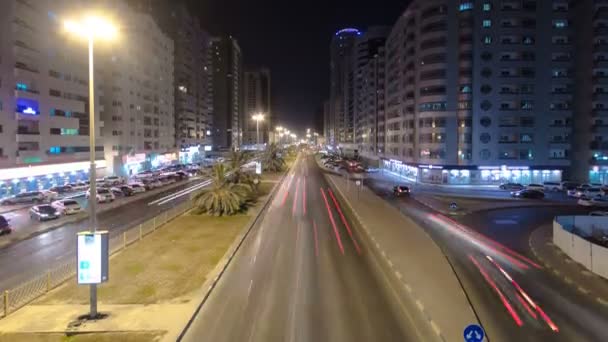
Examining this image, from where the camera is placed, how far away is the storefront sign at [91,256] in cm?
1418

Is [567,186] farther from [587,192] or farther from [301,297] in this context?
[301,297]

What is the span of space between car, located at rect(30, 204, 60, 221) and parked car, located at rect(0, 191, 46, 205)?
990 centimetres

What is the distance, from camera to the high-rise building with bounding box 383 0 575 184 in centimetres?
6600

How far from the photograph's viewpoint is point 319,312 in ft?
48.9

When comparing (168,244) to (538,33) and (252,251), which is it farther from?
(538,33)

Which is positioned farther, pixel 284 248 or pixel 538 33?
pixel 538 33

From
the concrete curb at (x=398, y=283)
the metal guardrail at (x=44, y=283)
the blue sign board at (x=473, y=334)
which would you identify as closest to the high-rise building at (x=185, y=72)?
the metal guardrail at (x=44, y=283)

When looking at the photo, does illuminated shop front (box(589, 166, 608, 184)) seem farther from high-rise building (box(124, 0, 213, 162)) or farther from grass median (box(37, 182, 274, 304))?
high-rise building (box(124, 0, 213, 162))

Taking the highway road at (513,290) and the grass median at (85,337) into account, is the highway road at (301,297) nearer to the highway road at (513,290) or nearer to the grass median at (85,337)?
the grass median at (85,337)

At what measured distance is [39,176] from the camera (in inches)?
1983

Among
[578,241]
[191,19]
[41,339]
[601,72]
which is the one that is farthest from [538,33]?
[191,19]

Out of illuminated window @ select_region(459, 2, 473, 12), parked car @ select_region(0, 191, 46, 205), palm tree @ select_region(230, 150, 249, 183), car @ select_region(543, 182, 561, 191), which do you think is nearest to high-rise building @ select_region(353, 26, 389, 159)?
illuminated window @ select_region(459, 2, 473, 12)

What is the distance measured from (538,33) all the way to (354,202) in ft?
150

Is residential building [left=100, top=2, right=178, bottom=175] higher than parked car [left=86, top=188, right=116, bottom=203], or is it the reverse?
residential building [left=100, top=2, right=178, bottom=175]
